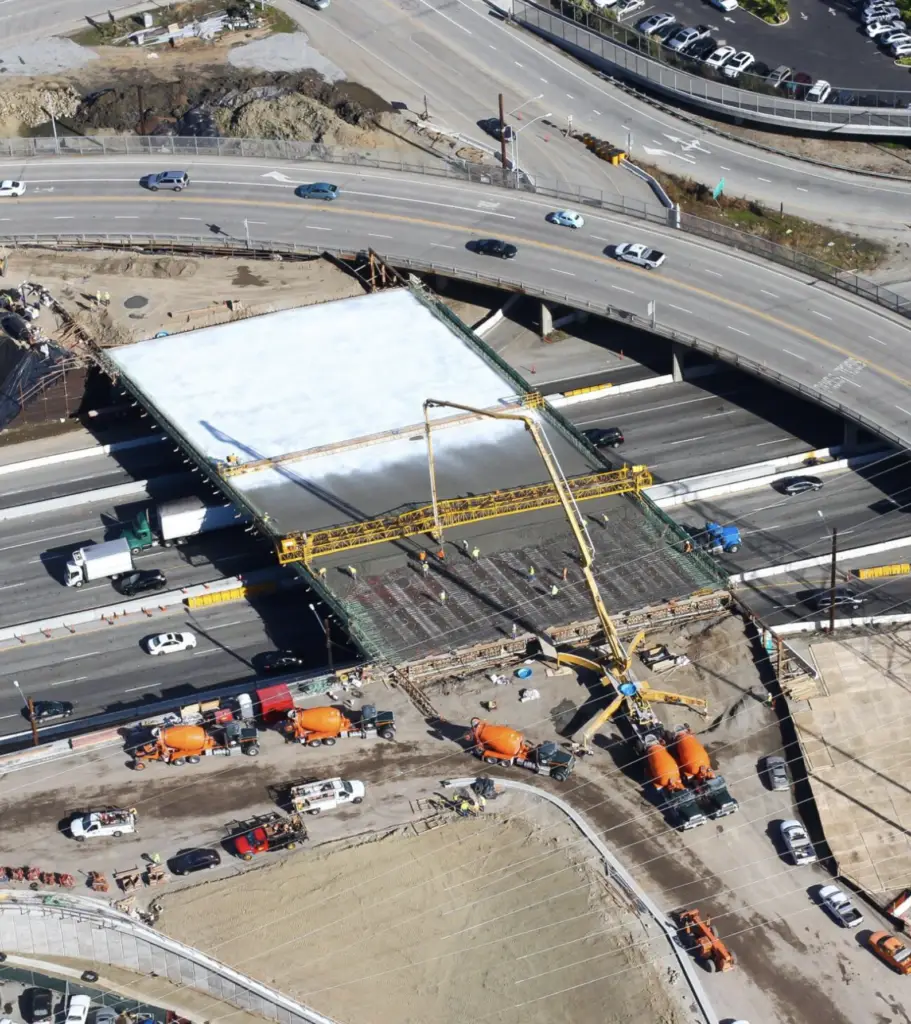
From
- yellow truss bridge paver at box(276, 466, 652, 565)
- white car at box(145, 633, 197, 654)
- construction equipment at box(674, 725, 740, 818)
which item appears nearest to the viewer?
construction equipment at box(674, 725, 740, 818)

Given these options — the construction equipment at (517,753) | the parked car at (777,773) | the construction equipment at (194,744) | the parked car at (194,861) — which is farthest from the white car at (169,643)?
the parked car at (777,773)

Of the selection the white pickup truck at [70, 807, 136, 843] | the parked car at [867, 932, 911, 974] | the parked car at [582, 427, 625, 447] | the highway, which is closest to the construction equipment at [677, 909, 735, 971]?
the parked car at [867, 932, 911, 974]

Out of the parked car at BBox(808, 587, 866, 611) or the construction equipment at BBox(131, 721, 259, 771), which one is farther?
the parked car at BBox(808, 587, 866, 611)

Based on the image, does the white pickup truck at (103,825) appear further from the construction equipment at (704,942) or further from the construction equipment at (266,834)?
the construction equipment at (704,942)

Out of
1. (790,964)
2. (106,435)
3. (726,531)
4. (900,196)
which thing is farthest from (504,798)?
(900,196)

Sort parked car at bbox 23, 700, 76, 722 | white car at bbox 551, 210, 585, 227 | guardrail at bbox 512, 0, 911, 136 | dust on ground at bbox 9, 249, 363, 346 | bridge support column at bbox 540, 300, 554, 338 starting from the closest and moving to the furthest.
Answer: parked car at bbox 23, 700, 76, 722 < dust on ground at bbox 9, 249, 363, 346 < bridge support column at bbox 540, 300, 554, 338 < white car at bbox 551, 210, 585, 227 < guardrail at bbox 512, 0, 911, 136

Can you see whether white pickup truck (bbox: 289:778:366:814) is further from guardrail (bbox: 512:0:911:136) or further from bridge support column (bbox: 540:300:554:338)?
guardrail (bbox: 512:0:911:136)

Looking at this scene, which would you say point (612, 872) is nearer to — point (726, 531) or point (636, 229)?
point (726, 531)
